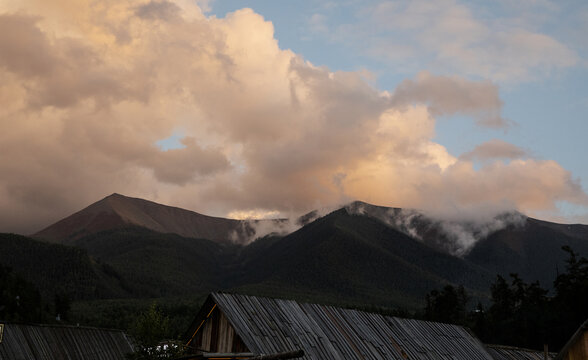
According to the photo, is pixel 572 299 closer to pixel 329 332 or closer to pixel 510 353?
pixel 510 353

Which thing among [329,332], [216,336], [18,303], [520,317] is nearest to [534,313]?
[520,317]

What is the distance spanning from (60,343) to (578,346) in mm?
32189

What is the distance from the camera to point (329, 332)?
1152 inches

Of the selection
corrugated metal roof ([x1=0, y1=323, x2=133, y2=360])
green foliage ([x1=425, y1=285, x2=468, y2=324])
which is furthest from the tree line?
corrugated metal roof ([x1=0, y1=323, x2=133, y2=360])

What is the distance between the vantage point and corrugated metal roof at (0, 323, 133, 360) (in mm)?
36656

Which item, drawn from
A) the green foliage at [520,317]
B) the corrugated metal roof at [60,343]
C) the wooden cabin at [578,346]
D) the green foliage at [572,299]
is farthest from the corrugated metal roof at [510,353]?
the green foliage at [520,317]

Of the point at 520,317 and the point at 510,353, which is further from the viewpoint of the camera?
the point at 520,317

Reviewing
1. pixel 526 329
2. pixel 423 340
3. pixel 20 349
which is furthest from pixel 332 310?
pixel 526 329

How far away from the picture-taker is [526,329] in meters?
84.1

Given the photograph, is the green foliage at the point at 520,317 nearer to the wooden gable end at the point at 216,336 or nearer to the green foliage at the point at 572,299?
the green foliage at the point at 572,299

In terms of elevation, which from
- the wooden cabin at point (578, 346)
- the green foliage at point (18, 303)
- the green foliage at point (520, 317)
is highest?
the green foliage at point (18, 303)

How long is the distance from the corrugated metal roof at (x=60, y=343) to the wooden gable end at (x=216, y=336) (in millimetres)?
15821

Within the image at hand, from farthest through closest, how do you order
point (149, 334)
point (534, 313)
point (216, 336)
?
point (534, 313) → point (149, 334) → point (216, 336)

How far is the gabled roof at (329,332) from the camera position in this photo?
2572 centimetres
